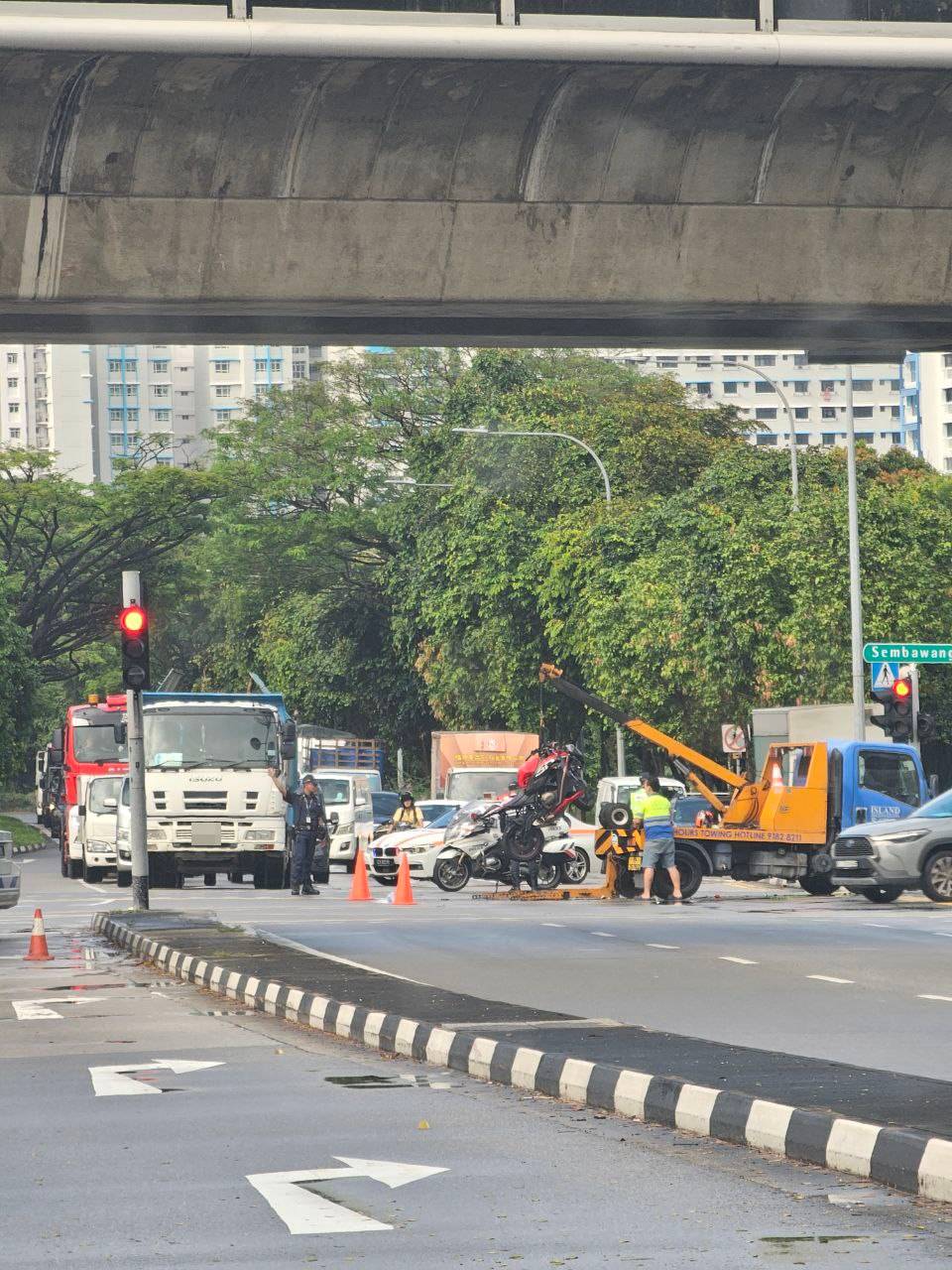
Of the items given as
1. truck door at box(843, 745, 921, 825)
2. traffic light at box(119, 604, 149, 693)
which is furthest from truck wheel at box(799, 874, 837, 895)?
traffic light at box(119, 604, 149, 693)

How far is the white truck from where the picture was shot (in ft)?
110

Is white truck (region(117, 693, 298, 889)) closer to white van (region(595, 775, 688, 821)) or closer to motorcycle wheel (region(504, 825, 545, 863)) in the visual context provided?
motorcycle wheel (region(504, 825, 545, 863))

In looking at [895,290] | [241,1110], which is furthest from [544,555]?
[241,1110]

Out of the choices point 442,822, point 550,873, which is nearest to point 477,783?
point 442,822

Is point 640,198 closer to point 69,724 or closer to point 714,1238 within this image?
point 714,1238

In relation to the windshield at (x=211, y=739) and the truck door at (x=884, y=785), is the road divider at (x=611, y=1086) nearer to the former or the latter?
the truck door at (x=884, y=785)

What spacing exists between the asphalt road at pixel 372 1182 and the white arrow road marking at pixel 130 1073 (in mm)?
39

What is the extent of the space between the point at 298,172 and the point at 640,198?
2.42m

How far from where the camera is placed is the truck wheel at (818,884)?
31.6 meters

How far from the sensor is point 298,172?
15.3 m

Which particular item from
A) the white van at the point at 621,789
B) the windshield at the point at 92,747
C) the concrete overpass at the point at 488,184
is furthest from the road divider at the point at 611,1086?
the windshield at the point at 92,747

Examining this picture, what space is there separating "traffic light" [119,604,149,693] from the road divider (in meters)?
6.42

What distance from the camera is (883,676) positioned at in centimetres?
Answer: 3197

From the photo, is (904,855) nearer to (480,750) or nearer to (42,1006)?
(42,1006)
